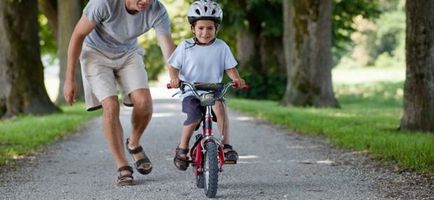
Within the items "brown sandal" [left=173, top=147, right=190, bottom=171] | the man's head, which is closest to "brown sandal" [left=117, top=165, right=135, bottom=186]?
"brown sandal" [left=173, top=147, right=190, bottom=171]

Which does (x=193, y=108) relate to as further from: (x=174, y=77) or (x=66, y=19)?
(x=66, y=19)

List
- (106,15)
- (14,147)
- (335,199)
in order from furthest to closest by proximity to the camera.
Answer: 1. (14,147)
2. (106,15)
3. (335,199)

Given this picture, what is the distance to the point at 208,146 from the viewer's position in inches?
247

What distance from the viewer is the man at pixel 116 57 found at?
6738 millimetres

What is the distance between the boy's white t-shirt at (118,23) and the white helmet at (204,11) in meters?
0.51

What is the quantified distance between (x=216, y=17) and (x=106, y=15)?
0.98m

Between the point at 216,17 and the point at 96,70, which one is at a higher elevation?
the point at 216,17

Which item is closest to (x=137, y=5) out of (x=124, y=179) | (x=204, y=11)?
(x=204, y=11)

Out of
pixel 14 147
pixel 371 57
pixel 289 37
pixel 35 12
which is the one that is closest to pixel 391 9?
pixel 371 57

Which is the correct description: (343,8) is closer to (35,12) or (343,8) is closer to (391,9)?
(35,12)

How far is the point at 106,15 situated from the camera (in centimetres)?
673

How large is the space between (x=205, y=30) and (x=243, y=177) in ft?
5.58

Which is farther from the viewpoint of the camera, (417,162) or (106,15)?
(417,162)

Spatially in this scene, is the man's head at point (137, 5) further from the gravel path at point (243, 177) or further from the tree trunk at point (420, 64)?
the tree trunk at point (420, 64)
